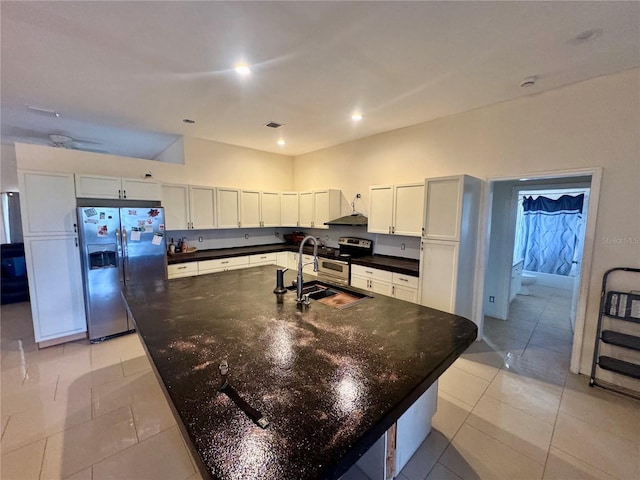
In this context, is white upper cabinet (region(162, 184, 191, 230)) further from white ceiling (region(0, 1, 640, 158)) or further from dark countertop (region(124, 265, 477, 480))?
dark countertop (region(124, 265, 477, 480))

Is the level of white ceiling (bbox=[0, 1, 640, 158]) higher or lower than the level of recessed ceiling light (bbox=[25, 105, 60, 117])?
higher

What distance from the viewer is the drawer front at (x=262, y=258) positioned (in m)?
4.74

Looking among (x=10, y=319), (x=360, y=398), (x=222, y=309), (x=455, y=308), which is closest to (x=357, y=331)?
(x=360, y=398)

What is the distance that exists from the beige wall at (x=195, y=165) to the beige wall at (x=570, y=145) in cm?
273

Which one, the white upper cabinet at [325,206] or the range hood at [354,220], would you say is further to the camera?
the white upper cabinet at [325,206]

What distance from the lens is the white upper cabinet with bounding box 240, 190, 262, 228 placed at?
190 inches

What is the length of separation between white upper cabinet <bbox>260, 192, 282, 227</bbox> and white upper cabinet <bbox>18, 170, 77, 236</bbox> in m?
2.67

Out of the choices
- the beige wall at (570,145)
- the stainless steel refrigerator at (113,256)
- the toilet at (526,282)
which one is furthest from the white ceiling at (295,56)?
the toilet at (526,282)

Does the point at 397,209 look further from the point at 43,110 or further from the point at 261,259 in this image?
the point at 43,110

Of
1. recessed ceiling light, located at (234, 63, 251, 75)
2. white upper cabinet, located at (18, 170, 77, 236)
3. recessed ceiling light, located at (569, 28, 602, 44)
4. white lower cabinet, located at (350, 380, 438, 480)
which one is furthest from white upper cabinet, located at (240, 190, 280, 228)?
recessed ceiling light, located at (569, 28, 602, 44)

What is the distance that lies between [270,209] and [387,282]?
8.98ft

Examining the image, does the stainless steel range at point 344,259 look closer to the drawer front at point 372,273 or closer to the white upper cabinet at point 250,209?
the drawer front at point 372,273

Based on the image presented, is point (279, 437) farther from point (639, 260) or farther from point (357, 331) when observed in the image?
point (639, 260)

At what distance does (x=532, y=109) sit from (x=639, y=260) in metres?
1.72
